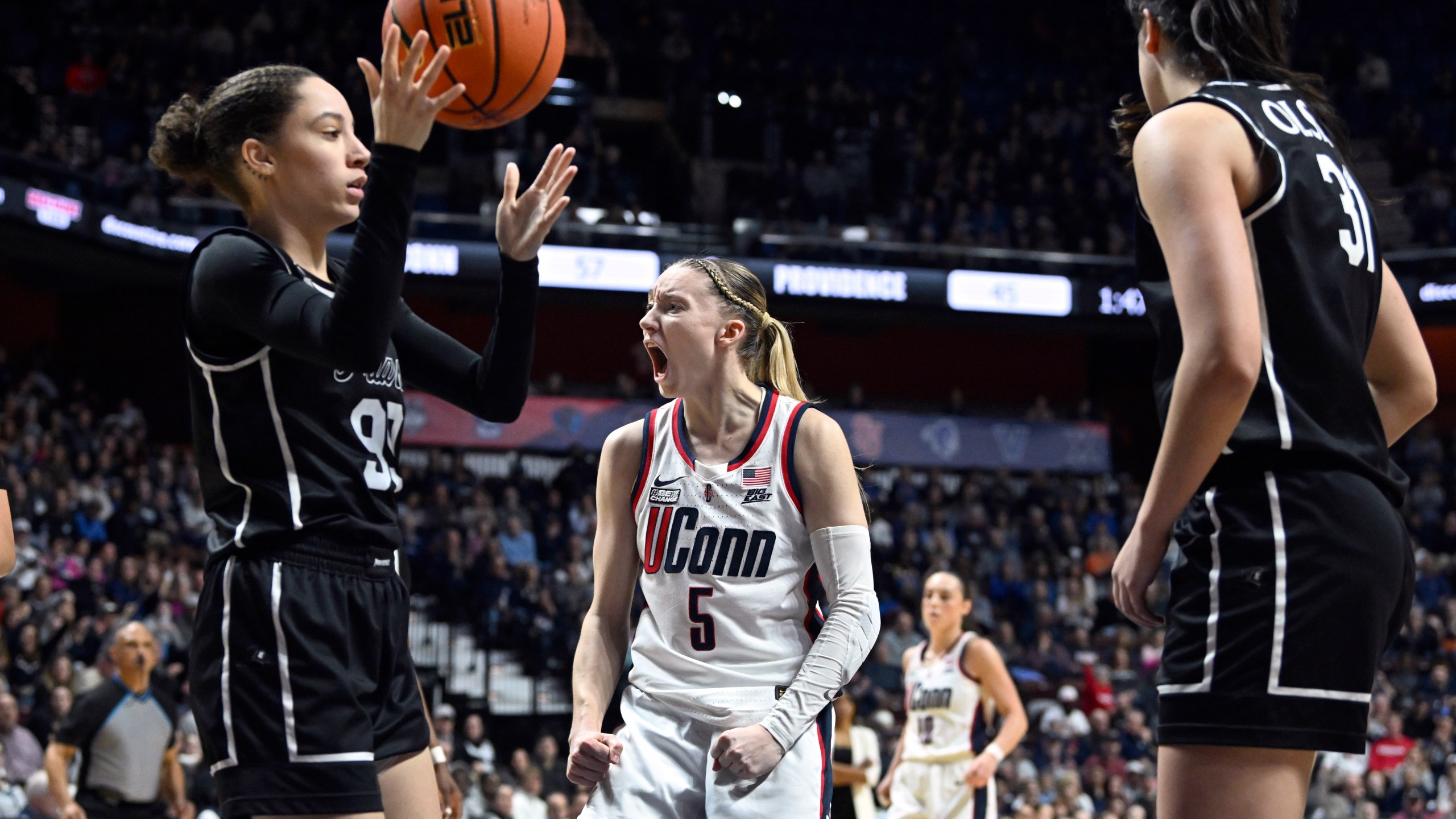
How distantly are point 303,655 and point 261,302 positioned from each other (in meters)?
0.58

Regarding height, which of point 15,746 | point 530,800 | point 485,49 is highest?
point 485,49

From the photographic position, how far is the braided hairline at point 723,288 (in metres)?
3.18

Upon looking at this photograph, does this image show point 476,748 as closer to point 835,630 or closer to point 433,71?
point 835,630

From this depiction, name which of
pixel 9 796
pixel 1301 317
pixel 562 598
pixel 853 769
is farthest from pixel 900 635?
pixel 1301 317

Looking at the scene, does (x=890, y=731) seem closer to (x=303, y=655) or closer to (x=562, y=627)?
(x=562, y=627)

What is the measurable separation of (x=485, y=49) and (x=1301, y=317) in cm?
178

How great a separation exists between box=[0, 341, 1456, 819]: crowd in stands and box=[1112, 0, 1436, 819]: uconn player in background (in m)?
8.29

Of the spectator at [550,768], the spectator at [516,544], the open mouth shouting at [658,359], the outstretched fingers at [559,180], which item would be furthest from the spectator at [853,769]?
the spectator at [516,544]

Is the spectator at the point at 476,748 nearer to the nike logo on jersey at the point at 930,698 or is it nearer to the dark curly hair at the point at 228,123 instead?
the nike logo on jersey at the point at 930,698

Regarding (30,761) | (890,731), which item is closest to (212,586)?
(30,761)

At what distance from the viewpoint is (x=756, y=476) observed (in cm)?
301

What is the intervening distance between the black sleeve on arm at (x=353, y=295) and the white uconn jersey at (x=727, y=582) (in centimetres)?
89

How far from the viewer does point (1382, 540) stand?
6.59 ft

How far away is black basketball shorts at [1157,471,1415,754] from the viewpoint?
77.5 inches
